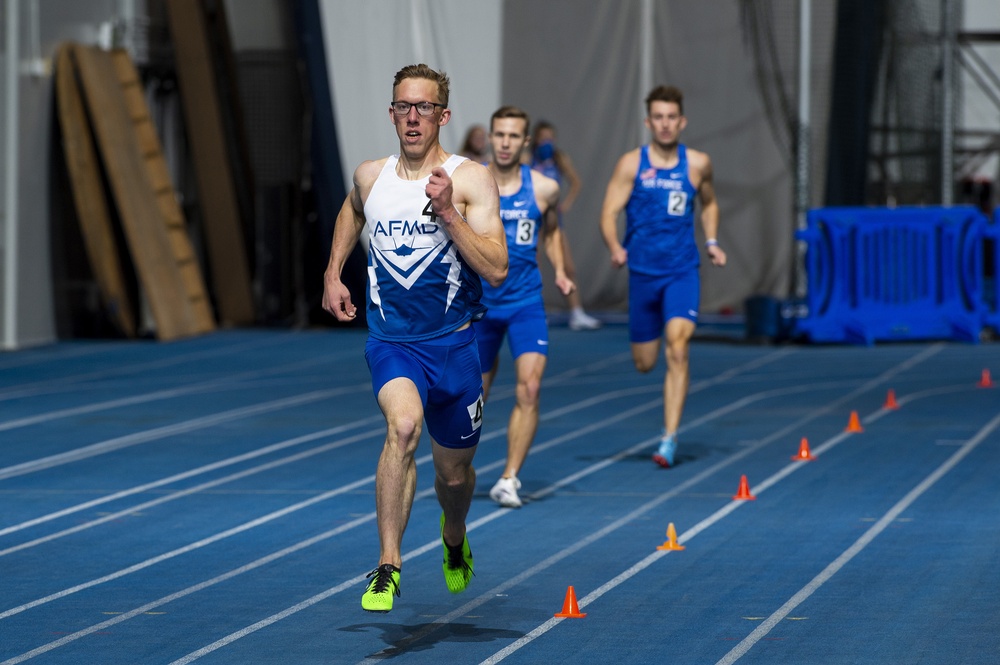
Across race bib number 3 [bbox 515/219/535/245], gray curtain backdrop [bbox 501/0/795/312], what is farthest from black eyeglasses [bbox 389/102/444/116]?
gray curtain backdrop [bbox 501/0/795/312]

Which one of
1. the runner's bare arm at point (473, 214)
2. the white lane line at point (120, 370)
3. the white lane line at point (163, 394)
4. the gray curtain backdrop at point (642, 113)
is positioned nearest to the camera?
the runner's bare arm at point (473, 214)

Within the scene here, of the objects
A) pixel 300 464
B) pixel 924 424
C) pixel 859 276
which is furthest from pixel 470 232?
pixel 859 276

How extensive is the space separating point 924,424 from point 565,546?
4.98 m

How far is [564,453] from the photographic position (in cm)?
1118

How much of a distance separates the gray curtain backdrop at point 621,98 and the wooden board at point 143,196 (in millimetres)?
3961

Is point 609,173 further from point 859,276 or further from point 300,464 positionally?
point 300,464

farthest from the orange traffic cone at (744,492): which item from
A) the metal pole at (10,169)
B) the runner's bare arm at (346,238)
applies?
the metal pole at (10,169)

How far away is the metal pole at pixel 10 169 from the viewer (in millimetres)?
19203

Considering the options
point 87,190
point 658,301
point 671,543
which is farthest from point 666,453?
point 87,190

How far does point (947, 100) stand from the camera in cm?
1991

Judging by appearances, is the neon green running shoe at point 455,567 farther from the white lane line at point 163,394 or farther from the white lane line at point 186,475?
the white lane line at point 163,394

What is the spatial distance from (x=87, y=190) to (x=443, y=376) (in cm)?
1455

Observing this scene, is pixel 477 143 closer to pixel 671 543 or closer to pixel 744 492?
pixel 744 492

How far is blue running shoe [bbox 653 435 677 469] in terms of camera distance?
1044cm
